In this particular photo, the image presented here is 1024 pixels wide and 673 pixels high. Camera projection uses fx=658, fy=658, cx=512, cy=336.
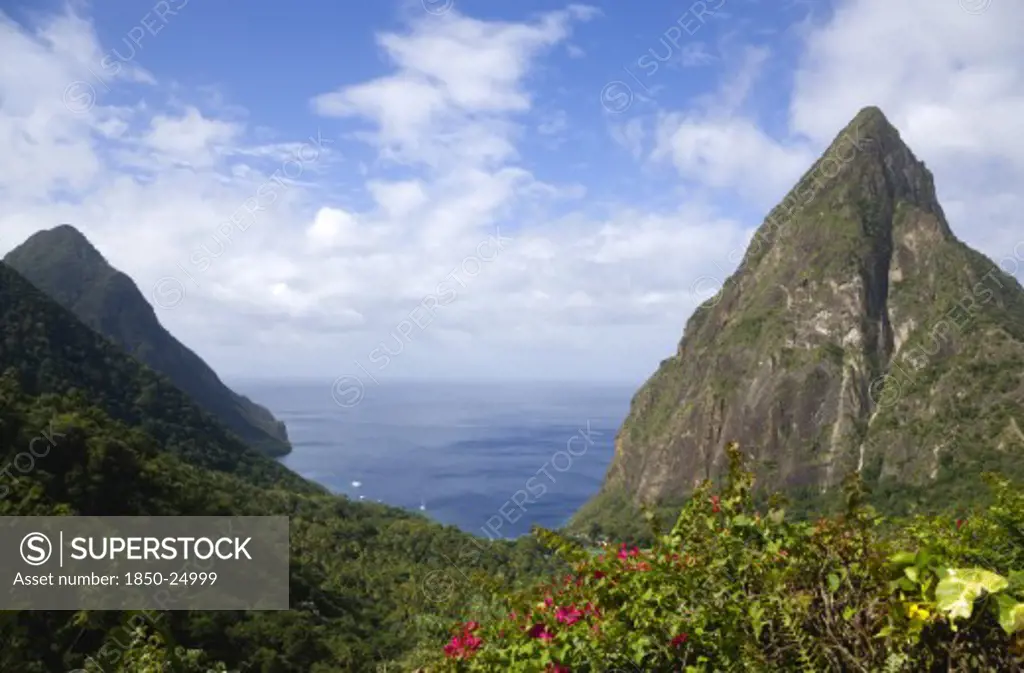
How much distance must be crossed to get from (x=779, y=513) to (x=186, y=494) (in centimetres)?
4879

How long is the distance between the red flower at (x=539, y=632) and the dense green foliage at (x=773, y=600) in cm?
2

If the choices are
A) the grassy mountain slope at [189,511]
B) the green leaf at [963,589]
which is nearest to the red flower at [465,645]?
the grassy mountain slope at [189,511]

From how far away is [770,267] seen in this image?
199625 millimetres

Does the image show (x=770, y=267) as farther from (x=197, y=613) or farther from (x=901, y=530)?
(x=901, y=530)

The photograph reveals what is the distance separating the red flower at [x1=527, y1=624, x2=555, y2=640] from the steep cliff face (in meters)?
147

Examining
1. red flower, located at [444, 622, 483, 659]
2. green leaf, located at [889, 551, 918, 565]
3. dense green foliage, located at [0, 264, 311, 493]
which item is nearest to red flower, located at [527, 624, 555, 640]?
red flower, located at [444, 622, 483, 659]

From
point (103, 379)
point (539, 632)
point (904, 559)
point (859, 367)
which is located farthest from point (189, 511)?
point (859, 367)

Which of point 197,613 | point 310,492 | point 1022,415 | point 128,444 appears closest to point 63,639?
point 197,613

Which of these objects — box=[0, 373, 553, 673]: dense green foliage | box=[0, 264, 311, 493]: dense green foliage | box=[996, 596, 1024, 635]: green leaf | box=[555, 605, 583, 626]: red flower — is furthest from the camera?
box=[0, 264, 311, 493]: dense green foliage

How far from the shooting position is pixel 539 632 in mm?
4129

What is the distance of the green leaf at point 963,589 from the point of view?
257cm

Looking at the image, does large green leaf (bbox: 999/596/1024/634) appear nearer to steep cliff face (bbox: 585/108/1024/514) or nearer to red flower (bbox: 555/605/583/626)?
red flower (bbox: 555/605/583/626)

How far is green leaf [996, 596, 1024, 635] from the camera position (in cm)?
254

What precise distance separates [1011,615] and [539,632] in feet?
8.17
